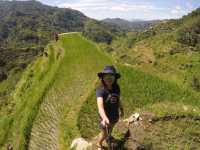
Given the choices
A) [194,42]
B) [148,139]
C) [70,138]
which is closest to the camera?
[148,139]

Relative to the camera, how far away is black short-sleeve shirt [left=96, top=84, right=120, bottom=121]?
7211 mm

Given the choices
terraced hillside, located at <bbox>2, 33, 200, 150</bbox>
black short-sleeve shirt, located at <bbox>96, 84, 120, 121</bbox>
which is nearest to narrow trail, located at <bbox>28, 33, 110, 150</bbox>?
terraced hillside, located at <bbox>2, 33, 200, 150</bbox>

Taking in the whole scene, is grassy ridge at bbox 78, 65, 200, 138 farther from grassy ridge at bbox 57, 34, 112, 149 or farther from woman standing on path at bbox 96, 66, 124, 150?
woman standing on path at bbox 96, 66, 124, 150

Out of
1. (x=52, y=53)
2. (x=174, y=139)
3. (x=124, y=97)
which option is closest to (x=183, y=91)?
(x=124, y=97)

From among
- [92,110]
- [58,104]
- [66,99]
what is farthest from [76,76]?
[92,110]

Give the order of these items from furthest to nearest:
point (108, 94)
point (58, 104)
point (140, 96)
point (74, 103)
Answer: point (58, 104), point (140, 96), point (74, 103), point (108, 94)

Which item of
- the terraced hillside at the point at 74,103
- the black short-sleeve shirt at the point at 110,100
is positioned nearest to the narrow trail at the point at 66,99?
the terraced hillside at the point at 74,103

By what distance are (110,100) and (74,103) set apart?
42.7 feet

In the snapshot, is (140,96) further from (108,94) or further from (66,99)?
(108,94)

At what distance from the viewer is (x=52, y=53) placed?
37656mm

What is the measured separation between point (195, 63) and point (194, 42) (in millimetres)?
30543

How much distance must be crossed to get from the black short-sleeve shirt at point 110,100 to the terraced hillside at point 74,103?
182 inches

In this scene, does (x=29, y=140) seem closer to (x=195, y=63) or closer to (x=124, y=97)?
(x=124, y=97)

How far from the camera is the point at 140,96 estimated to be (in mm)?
20922
